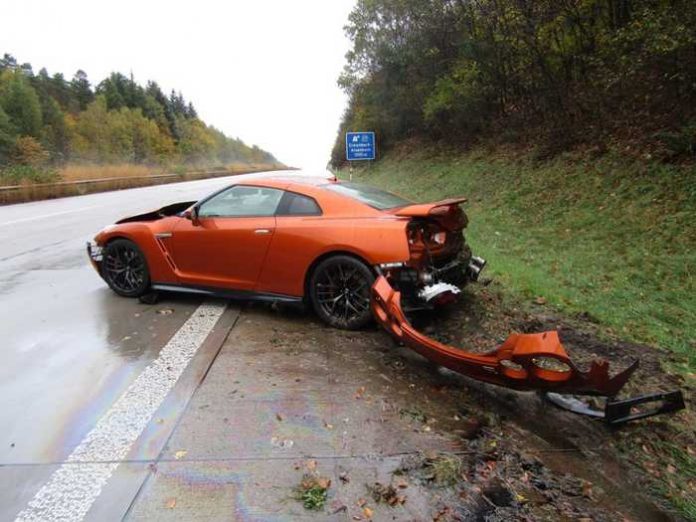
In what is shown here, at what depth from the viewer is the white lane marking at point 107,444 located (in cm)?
250

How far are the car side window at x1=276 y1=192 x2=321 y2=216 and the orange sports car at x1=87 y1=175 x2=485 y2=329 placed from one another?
0.04ft

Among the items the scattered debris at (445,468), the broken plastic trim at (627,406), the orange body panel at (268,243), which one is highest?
the orange body panel at (268,243)

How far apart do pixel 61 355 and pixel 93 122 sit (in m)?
84.7

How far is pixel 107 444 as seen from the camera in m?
3.02

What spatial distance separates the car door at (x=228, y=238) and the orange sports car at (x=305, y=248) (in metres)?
0.01

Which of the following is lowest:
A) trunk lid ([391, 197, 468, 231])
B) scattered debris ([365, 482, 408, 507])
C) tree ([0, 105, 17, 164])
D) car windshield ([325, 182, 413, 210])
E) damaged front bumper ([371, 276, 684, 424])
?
scattered debris ([365, 482, 408, 507])

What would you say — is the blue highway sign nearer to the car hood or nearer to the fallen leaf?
the car hood

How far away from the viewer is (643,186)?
899cm

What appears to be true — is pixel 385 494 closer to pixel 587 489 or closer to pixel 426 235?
pixel 587 489

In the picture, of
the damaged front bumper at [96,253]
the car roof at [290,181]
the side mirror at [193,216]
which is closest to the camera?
the car roof at [290,181]

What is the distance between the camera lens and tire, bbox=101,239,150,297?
19.3 ft

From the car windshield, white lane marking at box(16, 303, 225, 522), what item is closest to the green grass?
the car windshield

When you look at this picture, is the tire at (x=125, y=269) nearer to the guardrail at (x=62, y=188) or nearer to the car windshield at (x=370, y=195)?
the car windshield at (x=370, y=195)

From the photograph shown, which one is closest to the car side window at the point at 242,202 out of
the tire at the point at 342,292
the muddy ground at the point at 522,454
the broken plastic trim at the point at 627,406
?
the tire at the point at 342,292
